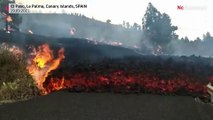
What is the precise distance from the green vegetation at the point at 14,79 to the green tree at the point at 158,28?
183 ft

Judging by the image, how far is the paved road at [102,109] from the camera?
1051cm

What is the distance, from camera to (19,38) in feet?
168

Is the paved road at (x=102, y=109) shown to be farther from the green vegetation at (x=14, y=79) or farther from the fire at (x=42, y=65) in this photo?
the fire at (x=42, y=65)

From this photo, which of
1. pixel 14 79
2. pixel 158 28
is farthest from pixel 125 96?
pixel 158 28

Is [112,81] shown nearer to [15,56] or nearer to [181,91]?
[181,91]

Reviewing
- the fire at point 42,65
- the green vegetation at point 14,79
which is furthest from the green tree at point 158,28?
the green vegetation at point 14,79

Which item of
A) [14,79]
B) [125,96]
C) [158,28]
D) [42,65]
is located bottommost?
[125,96]

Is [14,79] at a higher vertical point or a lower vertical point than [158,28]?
lower

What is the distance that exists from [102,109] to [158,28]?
65.6m

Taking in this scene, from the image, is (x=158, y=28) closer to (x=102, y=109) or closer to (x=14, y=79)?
(x=14, y=79)

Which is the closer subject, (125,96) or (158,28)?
(125,96)

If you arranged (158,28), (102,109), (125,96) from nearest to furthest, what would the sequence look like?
(102,109)
(125,96)
(158,28)

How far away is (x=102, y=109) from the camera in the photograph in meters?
11.8

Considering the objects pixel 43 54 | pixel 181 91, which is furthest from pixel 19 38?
pixel 181 91
